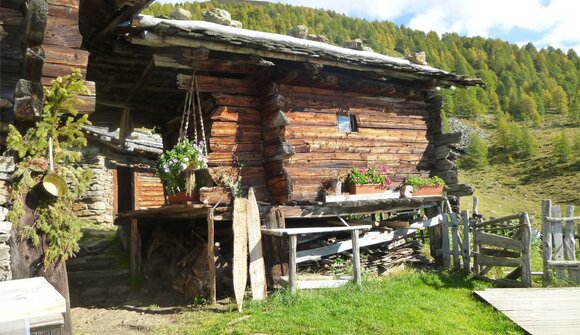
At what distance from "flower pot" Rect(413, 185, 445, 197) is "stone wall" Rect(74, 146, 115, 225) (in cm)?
1042

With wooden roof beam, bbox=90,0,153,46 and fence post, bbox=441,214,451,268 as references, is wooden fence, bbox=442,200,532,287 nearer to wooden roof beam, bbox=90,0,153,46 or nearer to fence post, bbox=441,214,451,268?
fence post, bbox=441,214,451,268

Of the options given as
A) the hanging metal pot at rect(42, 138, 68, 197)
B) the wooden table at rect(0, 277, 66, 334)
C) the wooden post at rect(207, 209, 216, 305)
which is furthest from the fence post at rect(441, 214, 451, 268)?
the wooden table at rect(0, 277, 66, 334)

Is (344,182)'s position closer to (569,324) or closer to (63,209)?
(569,324)

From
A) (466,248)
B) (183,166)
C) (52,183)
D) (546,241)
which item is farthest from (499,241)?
(52,183)

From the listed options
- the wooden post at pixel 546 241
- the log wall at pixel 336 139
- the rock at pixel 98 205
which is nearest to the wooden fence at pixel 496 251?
the wooden post at pixel 546 241

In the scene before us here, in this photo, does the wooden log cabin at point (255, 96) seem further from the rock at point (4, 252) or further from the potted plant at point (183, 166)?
the rock at point (4, 252)

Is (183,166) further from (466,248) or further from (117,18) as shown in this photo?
(466,248)

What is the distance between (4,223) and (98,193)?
394 inches

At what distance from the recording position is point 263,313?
6605 millimetres

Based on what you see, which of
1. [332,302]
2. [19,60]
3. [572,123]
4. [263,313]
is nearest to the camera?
[19,60]

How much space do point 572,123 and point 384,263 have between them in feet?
244

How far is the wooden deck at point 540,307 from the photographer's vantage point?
6203mm

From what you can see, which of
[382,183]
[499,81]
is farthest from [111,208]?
[499,81]

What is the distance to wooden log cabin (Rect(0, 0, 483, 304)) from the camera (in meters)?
5.86
